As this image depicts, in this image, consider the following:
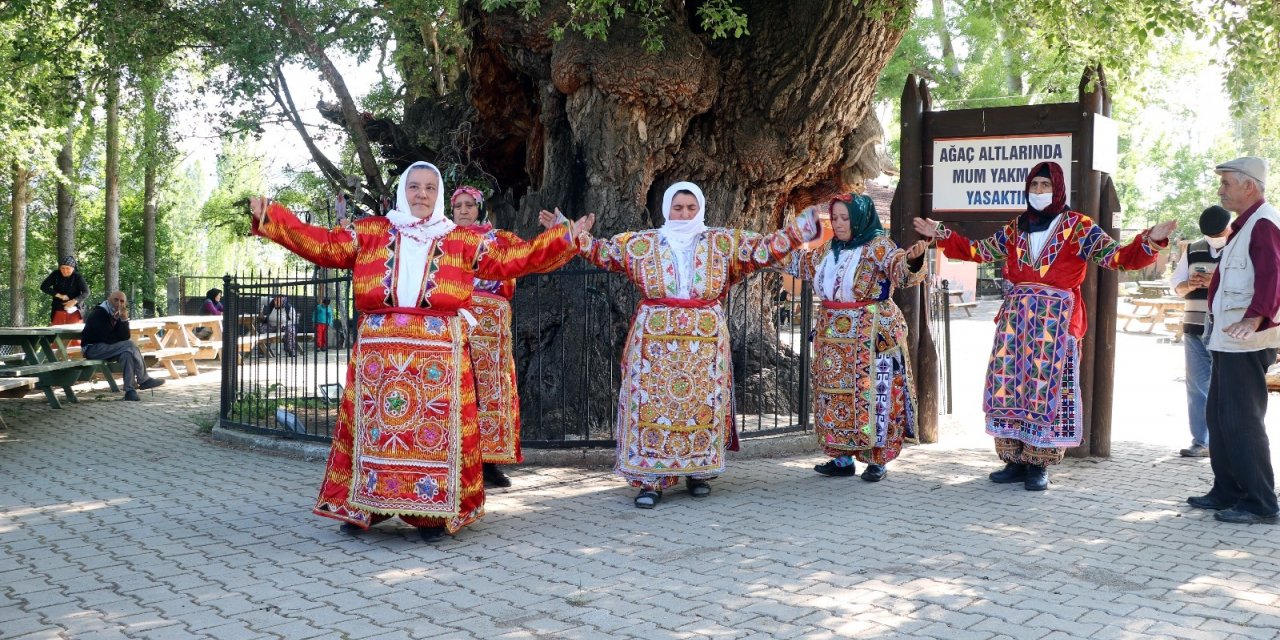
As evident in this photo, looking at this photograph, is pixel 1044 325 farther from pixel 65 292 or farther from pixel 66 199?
pixel 66 199

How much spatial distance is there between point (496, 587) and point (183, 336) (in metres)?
12.7

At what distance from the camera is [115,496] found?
22.0 ft

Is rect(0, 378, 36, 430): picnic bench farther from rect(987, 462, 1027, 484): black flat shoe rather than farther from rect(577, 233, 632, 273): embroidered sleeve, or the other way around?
rect(987, 462, 1027, 484): black flat shoe

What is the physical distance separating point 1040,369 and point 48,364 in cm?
969

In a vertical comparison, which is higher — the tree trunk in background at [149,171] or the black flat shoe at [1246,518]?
the tree trunk in background at [149,171]

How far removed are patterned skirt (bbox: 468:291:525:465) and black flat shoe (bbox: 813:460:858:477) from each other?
2.10 meters

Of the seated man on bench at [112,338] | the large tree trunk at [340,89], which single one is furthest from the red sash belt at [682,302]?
the seated man on bench at [112,338]

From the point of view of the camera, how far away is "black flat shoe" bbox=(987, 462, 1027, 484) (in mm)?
7012

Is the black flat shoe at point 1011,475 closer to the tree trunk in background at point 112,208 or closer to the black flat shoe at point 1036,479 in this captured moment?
the black flat shoe at point 1036,479

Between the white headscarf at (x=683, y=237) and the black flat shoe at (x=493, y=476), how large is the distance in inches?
68.7

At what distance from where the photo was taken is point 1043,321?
6668 millimetres

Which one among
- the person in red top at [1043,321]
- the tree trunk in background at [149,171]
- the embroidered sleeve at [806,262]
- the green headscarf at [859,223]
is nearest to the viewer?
the person in red top at [1043,321]

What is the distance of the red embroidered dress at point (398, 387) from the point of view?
5410mm

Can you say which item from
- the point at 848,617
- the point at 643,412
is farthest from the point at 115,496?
the point at 848,617
